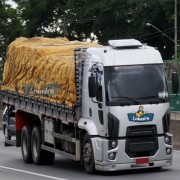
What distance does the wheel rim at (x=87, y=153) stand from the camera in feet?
55.8

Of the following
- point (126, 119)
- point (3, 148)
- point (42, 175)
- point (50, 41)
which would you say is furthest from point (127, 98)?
point (3, 148)

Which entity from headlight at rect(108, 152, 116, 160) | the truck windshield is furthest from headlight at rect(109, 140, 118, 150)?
the truck windshield

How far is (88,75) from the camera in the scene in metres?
17.3

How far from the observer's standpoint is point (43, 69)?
20078 millimetres

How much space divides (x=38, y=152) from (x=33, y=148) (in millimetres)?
460

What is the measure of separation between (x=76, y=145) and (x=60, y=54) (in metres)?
3.42

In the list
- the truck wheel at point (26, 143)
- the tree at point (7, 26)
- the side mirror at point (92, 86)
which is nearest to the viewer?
the side mirror at point (92, 86)

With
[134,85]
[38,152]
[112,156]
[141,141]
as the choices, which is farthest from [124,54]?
[38,152]

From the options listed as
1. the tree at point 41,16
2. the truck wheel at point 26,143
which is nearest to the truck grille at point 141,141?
the truck wheel at point 26,143

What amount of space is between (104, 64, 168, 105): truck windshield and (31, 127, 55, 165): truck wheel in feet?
14.1

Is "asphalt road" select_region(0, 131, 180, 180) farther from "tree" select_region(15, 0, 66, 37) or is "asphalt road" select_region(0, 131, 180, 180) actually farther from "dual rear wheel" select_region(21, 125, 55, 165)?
"tree" select_region(15, 0, 66, 37)

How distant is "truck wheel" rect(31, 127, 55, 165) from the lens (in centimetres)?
2048

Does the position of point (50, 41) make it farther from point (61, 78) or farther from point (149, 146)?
point (149, 146)

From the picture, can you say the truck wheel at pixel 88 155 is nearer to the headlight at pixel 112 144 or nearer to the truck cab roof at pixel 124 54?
the headlight at pixel 112 144
